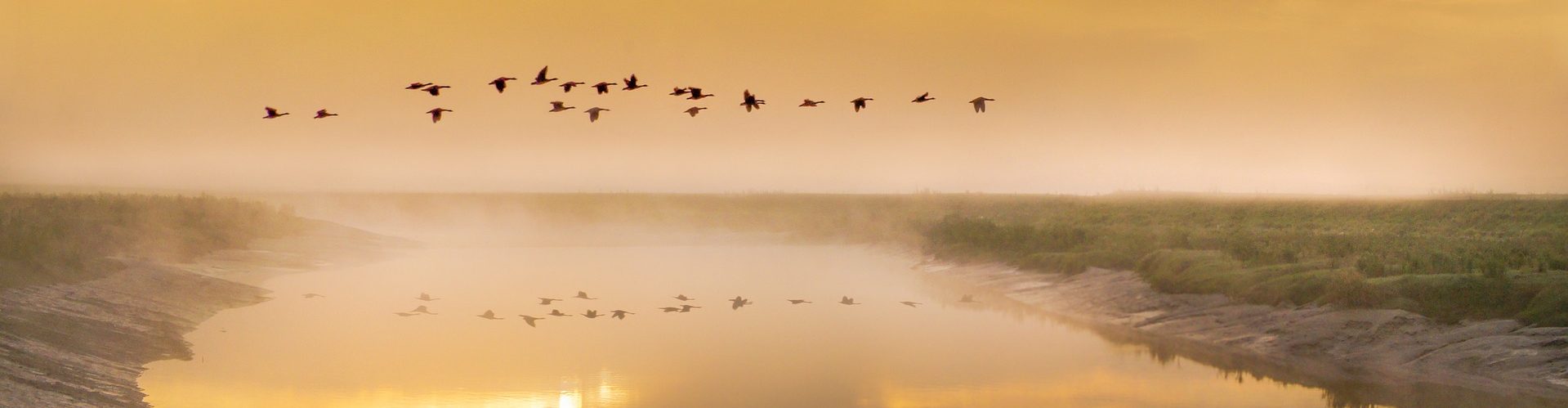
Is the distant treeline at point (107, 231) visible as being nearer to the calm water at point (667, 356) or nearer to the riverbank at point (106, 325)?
the riverbank at point (106, 325)

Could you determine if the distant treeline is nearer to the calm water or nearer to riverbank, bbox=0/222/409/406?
riverbank, bbox=0/222/409/406

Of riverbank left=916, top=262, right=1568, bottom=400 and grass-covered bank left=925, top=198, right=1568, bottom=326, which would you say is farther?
grass-covered bank left=925, top=198, right=1568, bottom=326

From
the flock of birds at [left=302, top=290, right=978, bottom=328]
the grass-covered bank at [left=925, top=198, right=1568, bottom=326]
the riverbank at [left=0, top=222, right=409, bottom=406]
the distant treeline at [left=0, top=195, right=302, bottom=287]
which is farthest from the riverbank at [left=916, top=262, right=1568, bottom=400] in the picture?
the distant treeline at [left=0, top=195, right=302, bottom=287]

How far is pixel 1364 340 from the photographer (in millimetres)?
25516

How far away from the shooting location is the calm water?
23344 mm

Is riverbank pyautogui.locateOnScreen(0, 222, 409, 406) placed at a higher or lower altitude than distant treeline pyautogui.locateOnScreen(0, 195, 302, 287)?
lower

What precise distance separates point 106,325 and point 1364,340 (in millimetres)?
23265

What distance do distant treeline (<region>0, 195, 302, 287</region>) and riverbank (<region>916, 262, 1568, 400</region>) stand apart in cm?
2343

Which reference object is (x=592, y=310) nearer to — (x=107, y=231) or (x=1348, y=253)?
(x=107, y=231)

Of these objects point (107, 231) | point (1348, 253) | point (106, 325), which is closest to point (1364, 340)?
point (1348, 253)

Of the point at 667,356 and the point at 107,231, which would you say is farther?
the point at 107,231

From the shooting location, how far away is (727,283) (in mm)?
47594

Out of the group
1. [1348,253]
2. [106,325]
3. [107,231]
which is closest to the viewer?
[106,325]

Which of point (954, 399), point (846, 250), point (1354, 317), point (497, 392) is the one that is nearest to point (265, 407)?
point (497, 392)
